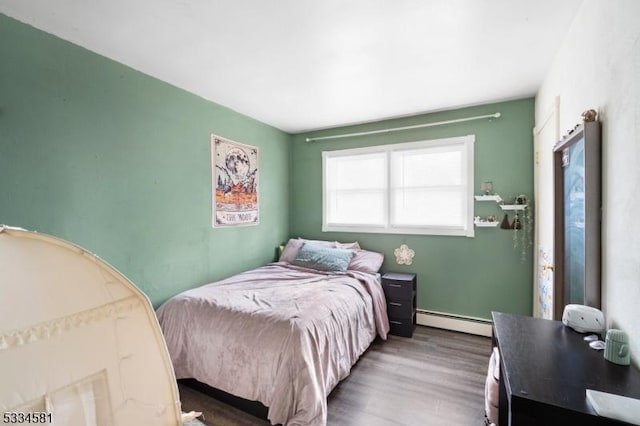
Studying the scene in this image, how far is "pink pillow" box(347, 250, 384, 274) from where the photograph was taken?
122 inches

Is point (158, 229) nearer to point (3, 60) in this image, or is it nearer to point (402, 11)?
point (3, 60)

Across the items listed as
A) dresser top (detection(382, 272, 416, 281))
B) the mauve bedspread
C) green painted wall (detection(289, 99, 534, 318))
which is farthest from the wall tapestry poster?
dresser top (detection(382, 272, 416, 281))

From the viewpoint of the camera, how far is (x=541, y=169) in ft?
7.90

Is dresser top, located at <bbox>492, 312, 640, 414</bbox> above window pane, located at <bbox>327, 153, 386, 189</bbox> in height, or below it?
below

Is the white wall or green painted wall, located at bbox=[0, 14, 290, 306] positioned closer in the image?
the white wall

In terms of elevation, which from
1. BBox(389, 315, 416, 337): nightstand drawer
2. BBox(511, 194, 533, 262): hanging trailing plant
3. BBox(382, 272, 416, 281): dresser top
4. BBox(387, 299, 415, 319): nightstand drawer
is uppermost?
BBox(511, 194, 533, 262): hanging trailing plant

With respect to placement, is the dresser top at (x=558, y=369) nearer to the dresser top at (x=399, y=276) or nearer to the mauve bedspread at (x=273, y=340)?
the mauve bedspread at (x=273, y=340)

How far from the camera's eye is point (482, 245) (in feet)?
9.61

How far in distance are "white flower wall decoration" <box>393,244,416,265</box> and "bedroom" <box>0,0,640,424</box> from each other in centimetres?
6

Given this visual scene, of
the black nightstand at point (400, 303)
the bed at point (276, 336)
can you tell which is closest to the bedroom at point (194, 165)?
the black nightstand at point (400, 303)

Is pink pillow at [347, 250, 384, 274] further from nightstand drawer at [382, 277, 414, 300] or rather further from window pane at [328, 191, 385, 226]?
window pane at [328, 191, 385, 226]

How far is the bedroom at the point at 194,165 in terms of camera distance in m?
1.12

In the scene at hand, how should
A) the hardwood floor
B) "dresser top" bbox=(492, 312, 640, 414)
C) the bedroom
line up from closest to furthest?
"dresser top" bbox=(492, 312, 640, 414)
the bedroom
the hardwood floor

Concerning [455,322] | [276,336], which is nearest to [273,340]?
[276,336]
